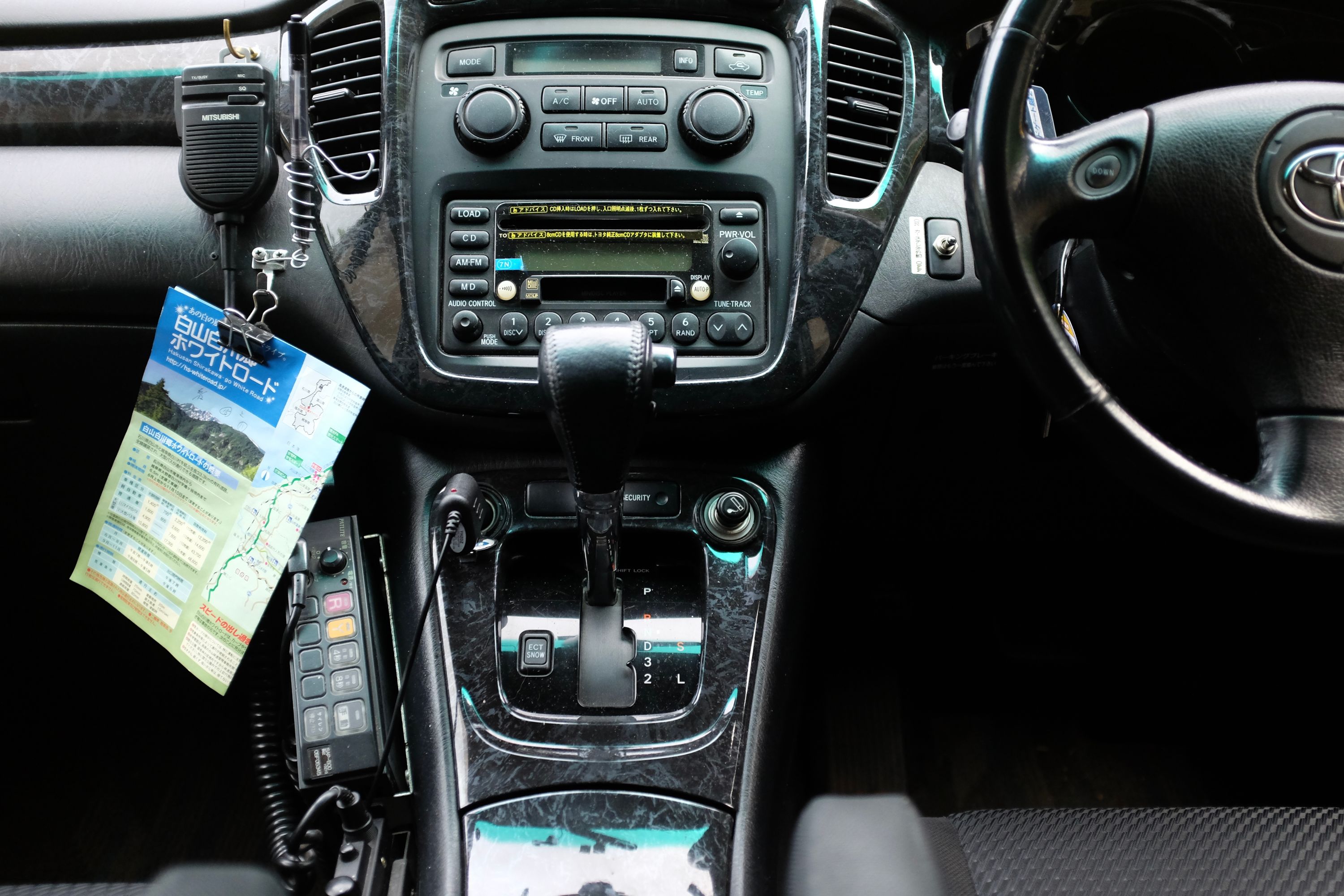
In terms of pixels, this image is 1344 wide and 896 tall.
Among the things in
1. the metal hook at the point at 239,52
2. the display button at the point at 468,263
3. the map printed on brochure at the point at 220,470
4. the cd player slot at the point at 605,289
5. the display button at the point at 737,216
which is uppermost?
the metal hook at the point at 239,52

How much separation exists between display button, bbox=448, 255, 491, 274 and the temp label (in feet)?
1.47

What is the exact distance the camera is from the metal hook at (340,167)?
3.25ft

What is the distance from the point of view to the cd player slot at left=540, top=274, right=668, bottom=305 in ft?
3.22

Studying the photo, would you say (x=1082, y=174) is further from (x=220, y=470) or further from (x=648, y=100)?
(x=220, y=470)

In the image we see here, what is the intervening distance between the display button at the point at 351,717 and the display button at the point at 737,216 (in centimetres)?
62

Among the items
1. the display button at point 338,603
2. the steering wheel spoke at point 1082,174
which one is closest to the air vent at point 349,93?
the display button at point 338,603

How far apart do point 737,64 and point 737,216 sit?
17 cm

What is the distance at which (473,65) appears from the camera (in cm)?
100

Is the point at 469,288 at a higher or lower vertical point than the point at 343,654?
higher

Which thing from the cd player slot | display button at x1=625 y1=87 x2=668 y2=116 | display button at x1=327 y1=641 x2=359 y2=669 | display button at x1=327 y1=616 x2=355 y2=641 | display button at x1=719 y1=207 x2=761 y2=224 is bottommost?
display button at x1=327 y1=641 x2=359 y2=669

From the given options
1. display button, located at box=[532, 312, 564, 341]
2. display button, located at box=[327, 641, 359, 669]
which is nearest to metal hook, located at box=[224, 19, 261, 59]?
display button, located at box=[532, 312, 564, 341]

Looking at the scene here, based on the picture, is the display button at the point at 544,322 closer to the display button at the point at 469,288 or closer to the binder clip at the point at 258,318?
the display button at the point at 469,288

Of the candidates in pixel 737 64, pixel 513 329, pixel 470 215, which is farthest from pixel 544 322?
pixel 737 64

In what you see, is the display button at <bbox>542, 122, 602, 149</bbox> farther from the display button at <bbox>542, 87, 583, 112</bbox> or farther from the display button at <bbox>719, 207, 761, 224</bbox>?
the display button at <bbox>719, 207, 761, 224</bbox>
